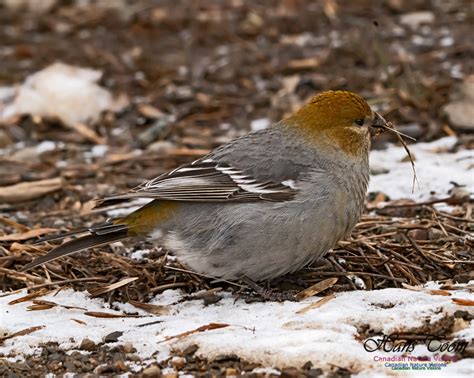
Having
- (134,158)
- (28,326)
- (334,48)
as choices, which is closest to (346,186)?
(28,326)

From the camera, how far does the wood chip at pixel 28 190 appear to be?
674cm

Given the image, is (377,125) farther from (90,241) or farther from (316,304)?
(90,241)

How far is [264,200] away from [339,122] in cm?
73

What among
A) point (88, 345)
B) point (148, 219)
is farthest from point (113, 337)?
point (148, 219)

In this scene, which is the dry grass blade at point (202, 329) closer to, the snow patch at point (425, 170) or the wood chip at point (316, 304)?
the wood chip at point (316, 304)

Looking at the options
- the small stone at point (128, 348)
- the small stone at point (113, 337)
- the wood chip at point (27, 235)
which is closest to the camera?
the small stone at point (128, 348)

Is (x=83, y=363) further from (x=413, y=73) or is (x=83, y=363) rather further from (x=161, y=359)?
→ (x=413, y=73)

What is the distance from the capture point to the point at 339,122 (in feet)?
17.2

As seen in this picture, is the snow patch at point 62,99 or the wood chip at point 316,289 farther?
the snow patch at point 62,99

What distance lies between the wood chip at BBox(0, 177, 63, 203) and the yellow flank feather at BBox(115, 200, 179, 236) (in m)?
1.92

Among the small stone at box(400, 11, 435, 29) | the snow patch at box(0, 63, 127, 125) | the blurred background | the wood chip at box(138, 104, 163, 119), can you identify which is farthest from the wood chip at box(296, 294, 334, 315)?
the small stone at box(400, 11, 435, 29)

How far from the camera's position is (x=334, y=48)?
903 centimetres
